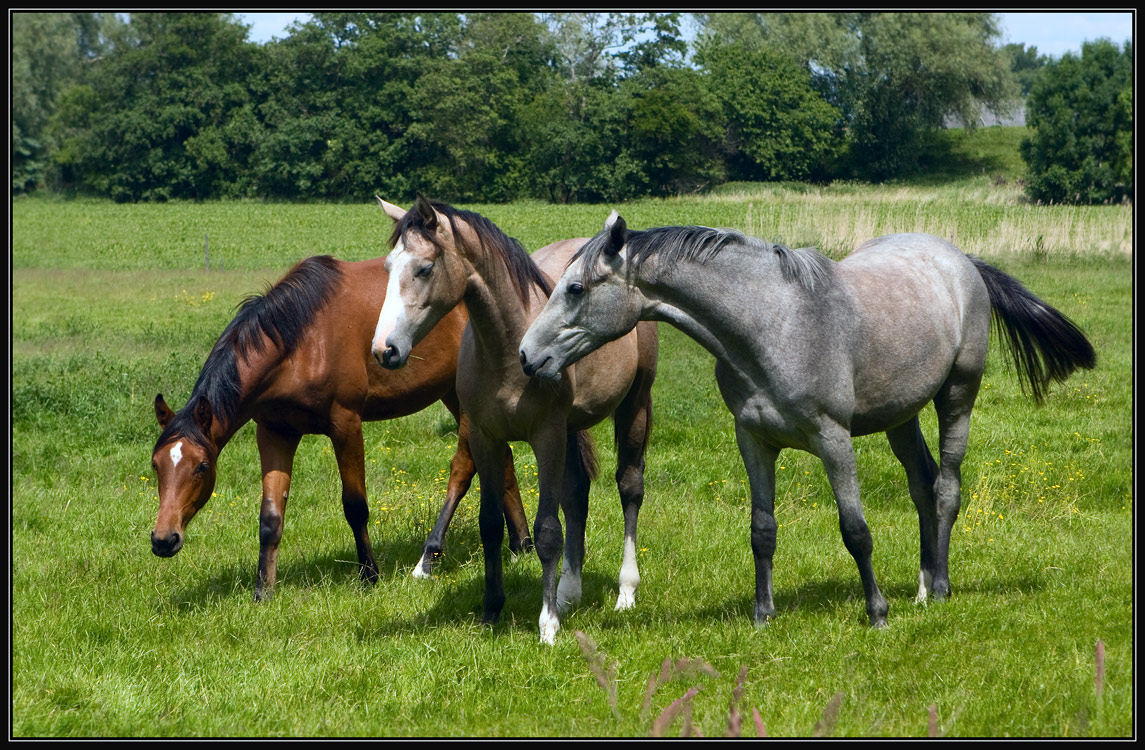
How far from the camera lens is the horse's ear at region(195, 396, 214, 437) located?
217 inches

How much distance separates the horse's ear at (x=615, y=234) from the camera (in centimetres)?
432

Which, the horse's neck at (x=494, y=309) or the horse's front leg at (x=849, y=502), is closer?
the horse's front leg at (x=849, y=502)

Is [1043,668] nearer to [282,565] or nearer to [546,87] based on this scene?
[282,565]

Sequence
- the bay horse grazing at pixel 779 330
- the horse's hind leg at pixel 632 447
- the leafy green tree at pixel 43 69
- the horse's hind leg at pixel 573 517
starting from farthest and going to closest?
the leafy green tree at pixel 43 69 → the horse's hind leg at pixel 632 447 → the horse's hind leg at pixel 573 517 → the bay horse grazing at pixel 779 330

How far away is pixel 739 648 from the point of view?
4.64m

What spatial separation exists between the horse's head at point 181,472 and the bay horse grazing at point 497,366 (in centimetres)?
157

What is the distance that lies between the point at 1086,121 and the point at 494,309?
34387 mm

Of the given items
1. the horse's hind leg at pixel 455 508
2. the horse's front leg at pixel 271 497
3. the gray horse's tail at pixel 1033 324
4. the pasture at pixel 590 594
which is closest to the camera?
the pasture at pixel 590 594

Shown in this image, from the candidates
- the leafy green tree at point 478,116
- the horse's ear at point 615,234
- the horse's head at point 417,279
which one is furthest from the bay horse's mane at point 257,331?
the leafy green tree at point 478,116

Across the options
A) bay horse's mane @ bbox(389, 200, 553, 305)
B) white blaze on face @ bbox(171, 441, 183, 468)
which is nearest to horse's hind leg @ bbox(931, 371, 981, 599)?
bay horse's mane @ bbox(389, 200, 553, 305)

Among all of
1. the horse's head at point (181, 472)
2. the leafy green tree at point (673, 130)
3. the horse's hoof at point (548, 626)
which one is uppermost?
the leafy green tree at point (673, 130)

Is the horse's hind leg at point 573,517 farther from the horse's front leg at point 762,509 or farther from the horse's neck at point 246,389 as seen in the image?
the horse's neck at point 246,389

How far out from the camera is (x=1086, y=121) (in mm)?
32969

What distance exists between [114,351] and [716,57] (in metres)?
26.2
